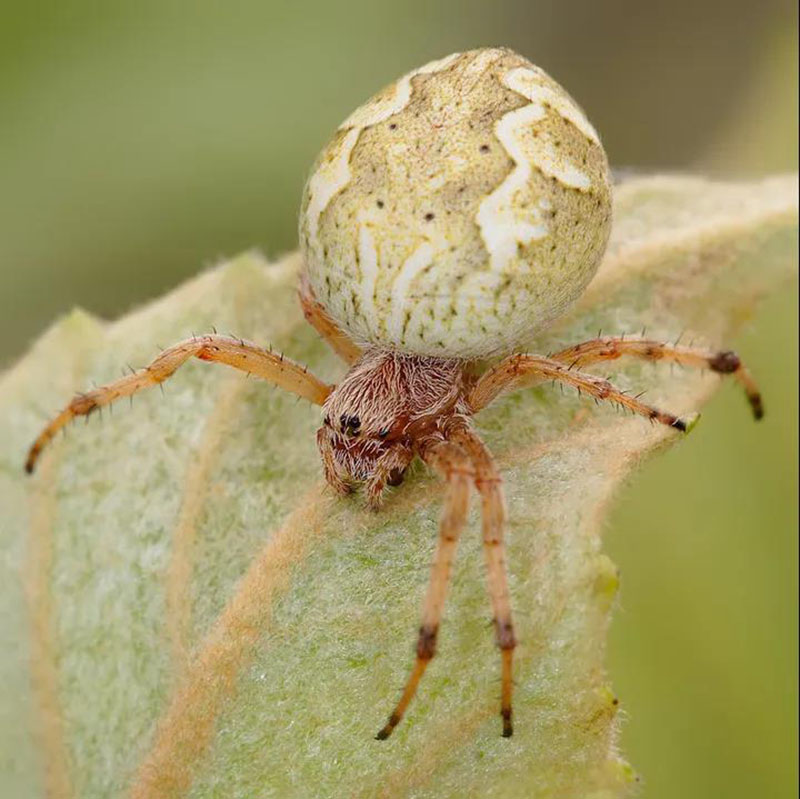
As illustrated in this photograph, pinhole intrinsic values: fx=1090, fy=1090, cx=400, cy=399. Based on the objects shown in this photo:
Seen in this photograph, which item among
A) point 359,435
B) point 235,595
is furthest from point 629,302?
point 235,595

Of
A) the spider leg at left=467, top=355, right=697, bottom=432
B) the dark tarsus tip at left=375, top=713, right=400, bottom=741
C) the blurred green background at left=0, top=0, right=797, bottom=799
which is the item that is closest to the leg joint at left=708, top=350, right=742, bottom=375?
the spider leg at left=467, top=355, right=697, bottom=432

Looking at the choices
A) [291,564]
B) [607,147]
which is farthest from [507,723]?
[607,147]

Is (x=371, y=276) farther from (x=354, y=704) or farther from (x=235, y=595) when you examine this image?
(x=354, y=704)

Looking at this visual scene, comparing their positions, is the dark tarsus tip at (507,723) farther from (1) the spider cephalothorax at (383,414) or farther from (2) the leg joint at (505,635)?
(1) the spider cephalothorax at (383,414)

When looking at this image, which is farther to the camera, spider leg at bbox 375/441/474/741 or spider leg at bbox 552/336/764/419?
spider leg at bbox 552/336/764/419

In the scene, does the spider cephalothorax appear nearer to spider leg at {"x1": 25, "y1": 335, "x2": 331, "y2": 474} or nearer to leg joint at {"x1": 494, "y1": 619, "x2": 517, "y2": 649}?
spider leg at {"x1": 25, "y1": 335, "x2": 331, "y2": 474}

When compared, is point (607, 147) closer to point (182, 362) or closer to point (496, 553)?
point (182, 362)
